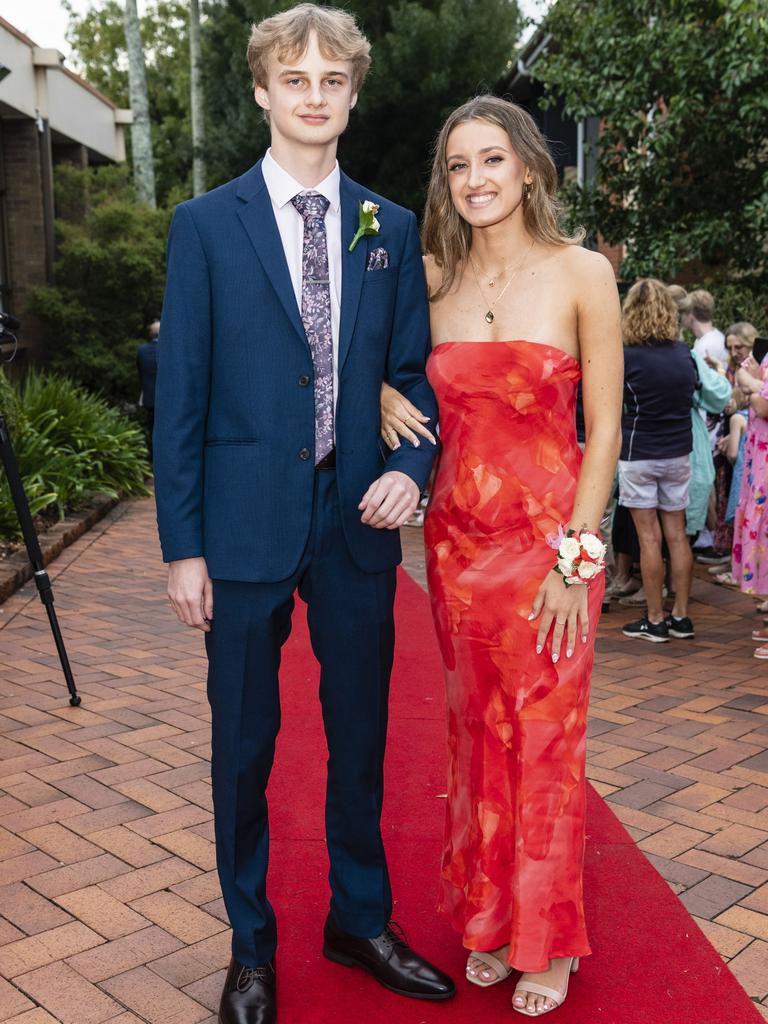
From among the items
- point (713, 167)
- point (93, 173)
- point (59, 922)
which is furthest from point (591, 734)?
point (93, 173)

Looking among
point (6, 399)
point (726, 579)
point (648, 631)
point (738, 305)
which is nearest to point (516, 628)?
point (648, 631)

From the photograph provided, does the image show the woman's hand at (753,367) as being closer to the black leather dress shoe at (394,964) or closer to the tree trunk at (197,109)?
the black leather dress shoe at (394,964)

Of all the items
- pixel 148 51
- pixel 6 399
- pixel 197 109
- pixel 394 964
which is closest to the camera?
pixel 394 964

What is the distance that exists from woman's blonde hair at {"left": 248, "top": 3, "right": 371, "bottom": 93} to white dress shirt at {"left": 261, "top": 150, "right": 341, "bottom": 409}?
0.22 m

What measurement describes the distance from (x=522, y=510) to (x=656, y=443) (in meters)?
3.86

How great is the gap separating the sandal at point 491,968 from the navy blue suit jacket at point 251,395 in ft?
3.67

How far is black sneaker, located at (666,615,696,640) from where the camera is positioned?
657 cm

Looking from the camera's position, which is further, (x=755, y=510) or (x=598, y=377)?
(x=755, y=510)

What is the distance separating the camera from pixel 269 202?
256 centimetres

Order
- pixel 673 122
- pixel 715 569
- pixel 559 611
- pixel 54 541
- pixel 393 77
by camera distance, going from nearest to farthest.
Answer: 1. pixel 559 611
2. pixel 715 569
3. pixel 54 541
4. pixel 673 122
5. pixel 393 77

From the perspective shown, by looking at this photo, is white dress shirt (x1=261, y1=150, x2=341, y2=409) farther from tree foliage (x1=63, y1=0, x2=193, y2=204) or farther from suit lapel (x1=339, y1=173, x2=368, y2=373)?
tree foliage (x1=63, y1=0, x2=193, y2=204)

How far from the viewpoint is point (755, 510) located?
660 cm

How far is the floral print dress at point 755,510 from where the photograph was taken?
6441 mm

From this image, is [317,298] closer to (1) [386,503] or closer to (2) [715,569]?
(1) [386,503]
